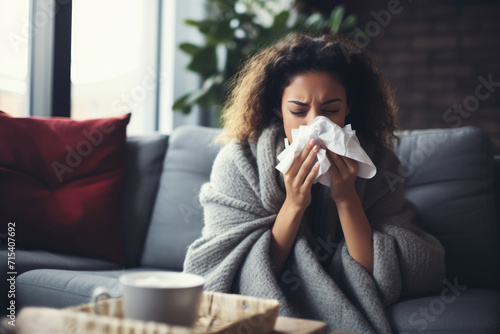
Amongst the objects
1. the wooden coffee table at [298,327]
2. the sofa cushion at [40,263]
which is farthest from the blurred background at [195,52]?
the wooden coffee table at [298,327]

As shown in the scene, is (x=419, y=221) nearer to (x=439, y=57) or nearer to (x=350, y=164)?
(x=350, y=164)

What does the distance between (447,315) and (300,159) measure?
50 centimetres

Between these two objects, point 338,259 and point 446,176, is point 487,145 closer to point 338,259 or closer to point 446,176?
point 446,176

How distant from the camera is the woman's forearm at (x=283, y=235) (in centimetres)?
131

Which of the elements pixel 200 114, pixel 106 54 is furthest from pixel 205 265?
pixel 200 114

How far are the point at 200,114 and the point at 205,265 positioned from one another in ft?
8.13

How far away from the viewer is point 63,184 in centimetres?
172

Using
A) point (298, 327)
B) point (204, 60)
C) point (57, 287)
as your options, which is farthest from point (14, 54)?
point (298, 327)

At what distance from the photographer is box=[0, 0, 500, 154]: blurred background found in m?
2.37

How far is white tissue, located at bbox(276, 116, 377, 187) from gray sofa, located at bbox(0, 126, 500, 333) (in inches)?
11.7

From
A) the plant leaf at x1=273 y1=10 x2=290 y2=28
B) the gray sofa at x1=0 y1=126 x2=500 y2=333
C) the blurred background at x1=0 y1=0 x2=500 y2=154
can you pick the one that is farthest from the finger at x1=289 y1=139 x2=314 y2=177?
the plant leaf at x1=273 y1=10 x2=290 y2=28

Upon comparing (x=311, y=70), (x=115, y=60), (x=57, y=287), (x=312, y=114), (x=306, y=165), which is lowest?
(x=57, y=287)

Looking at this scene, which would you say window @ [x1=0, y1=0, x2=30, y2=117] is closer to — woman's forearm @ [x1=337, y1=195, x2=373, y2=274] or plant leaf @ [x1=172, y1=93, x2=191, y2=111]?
plant leaf @ [x1=172, y1=93, x2=191, y2=111]

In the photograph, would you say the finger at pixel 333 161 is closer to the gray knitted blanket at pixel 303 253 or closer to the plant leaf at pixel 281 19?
the gray knitted blanket at pixel 303 253
